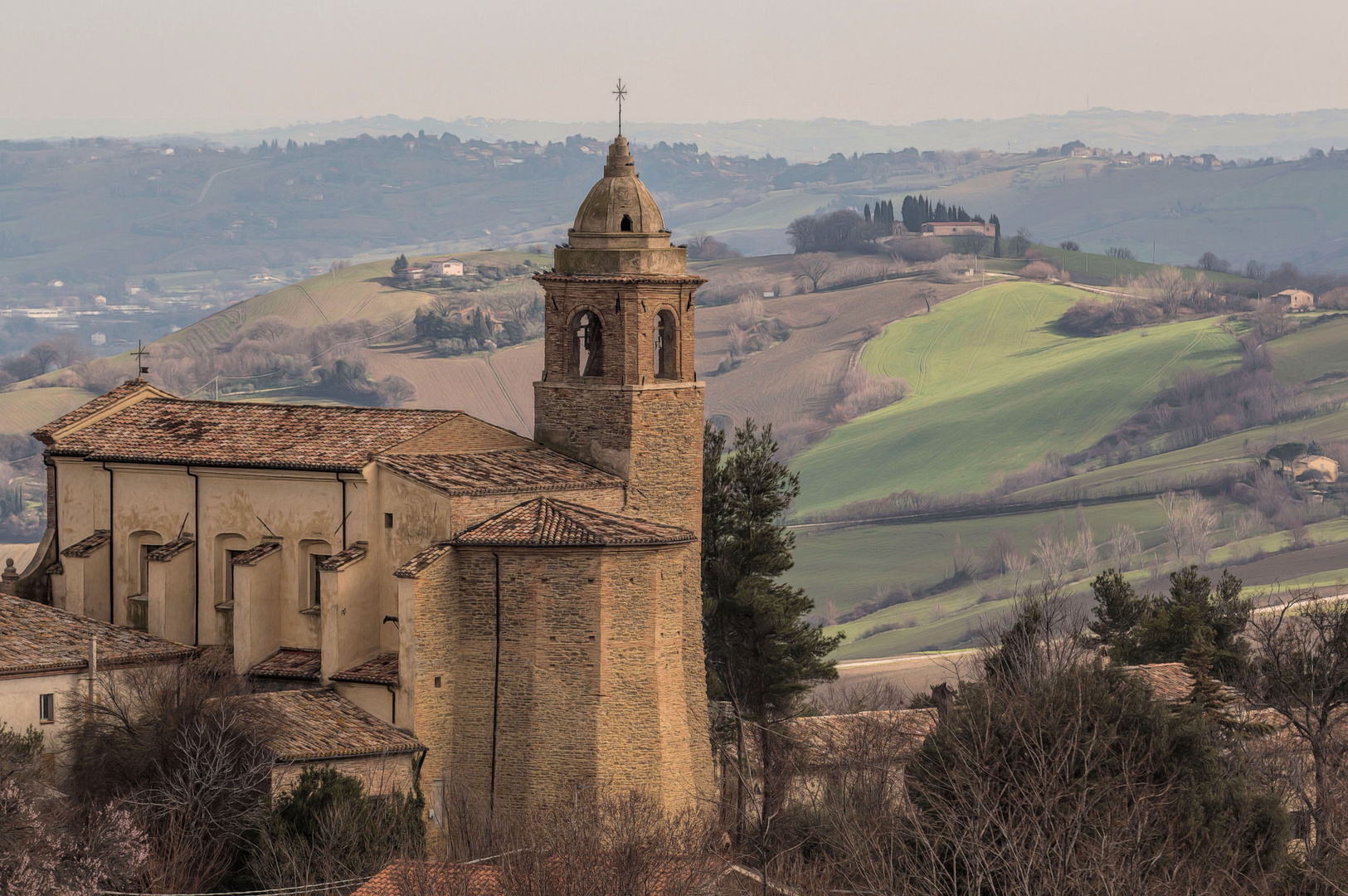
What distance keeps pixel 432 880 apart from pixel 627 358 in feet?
49.1

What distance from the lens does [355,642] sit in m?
42.2

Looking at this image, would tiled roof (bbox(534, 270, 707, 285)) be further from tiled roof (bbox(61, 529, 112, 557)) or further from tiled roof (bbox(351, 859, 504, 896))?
tiled roof (bbox(351, 859, 504, 896))

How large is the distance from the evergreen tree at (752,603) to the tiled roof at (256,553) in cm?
1450

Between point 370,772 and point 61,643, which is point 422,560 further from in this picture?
point 61,643

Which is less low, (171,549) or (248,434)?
(248,434)

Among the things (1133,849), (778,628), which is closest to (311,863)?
(1133,849)

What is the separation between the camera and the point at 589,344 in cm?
4600

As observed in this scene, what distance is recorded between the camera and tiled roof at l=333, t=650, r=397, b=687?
41031 millimetres

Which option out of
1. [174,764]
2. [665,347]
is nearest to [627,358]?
[665,347]

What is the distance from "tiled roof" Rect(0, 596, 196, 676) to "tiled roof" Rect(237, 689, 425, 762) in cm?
367

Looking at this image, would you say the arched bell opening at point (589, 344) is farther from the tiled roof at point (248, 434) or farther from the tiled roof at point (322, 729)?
the tiled roof at point (322, 729)

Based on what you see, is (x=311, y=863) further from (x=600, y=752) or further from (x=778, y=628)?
(x=778, y=628)

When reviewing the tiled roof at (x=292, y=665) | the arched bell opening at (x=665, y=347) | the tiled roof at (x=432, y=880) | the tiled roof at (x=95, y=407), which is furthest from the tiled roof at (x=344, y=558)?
the tiled roof at (x=432, y=880)

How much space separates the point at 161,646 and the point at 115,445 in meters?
5.37
